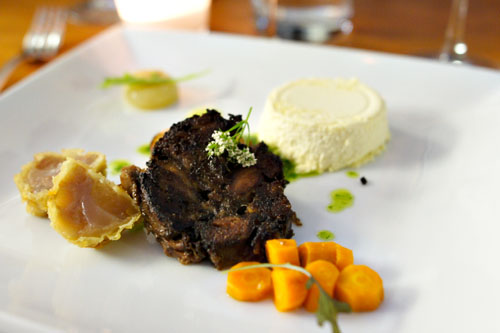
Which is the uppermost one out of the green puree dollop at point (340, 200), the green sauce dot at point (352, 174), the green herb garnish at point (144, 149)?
the green herb garnish at point (144, 149)

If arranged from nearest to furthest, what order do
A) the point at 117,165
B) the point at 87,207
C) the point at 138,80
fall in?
1. the point at 87,207
2. the point at 117,165
3. the point at 138,80

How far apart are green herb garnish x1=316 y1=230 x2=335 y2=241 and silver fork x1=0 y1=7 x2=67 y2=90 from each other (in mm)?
3739

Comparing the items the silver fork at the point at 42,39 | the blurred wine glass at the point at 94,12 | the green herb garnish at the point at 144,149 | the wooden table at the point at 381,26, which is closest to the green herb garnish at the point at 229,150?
the green herb garnish at the point at 144,149

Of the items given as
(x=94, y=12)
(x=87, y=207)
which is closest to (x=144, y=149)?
(x=87, y=207)

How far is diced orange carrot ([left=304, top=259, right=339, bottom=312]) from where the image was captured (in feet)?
9.57

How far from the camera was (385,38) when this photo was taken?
6926 millimetres

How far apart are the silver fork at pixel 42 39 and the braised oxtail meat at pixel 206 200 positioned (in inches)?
111

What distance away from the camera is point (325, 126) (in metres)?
4.35

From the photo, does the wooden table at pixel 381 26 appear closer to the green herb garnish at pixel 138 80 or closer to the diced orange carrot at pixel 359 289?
the green herb garnish at pixel 138 80

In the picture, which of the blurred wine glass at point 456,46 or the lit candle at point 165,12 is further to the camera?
the lit candle at point 165,12

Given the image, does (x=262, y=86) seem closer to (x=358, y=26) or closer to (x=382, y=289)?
(x=358, y=26)

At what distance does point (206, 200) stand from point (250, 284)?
0.64m

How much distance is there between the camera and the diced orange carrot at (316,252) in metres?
3.17

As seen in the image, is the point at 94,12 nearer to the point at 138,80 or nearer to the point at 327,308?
the point at 138,80
